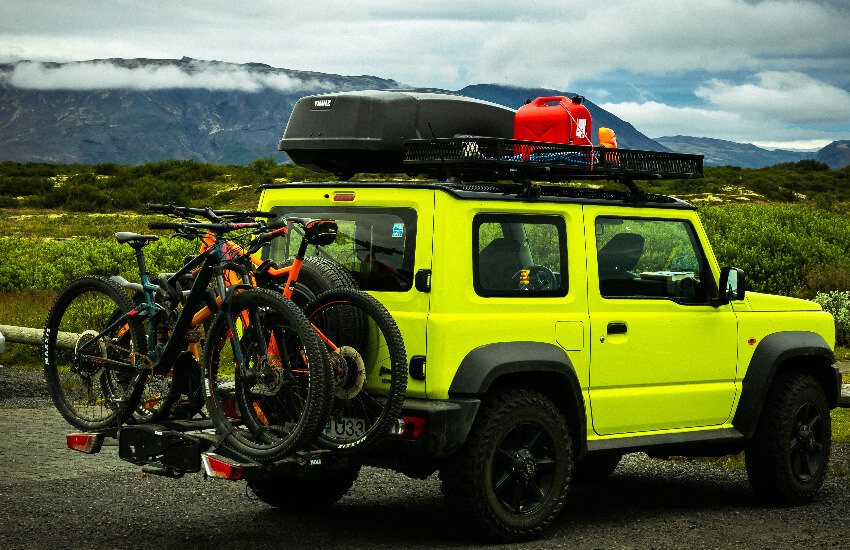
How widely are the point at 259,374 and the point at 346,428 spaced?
1.83 ft

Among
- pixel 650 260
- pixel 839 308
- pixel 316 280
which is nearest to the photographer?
pixel 316 280

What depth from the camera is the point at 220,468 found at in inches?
207

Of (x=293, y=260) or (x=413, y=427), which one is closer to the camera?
(x=413, y=427)

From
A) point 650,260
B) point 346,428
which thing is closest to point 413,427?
point 346,428

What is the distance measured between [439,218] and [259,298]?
41.9 inches

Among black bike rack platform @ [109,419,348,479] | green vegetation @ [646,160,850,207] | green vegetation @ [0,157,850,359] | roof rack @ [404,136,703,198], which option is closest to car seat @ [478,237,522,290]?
roof rack @ [404,136,703,198]

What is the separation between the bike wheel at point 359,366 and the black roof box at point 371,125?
1.45m

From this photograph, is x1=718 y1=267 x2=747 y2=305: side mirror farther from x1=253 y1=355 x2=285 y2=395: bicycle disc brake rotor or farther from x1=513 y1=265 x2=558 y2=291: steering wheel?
x1=253 y1=355 x2=285 y2=395: bicycle disc brake rotor

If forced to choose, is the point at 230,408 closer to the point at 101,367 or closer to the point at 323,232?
the point at 101,367

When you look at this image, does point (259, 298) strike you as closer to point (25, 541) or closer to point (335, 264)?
point (335, 264)

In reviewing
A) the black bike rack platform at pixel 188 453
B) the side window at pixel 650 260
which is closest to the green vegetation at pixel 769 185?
the side window at pixel 650 260

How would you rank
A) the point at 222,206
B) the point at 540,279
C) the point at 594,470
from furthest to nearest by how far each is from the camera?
the point at 222,206, the point at 594,470, the point at 540,279

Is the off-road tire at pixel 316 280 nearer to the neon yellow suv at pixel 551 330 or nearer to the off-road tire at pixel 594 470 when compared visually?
the neon yellow suv at pixel 551 330

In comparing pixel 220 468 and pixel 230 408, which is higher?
pixel 230 408
